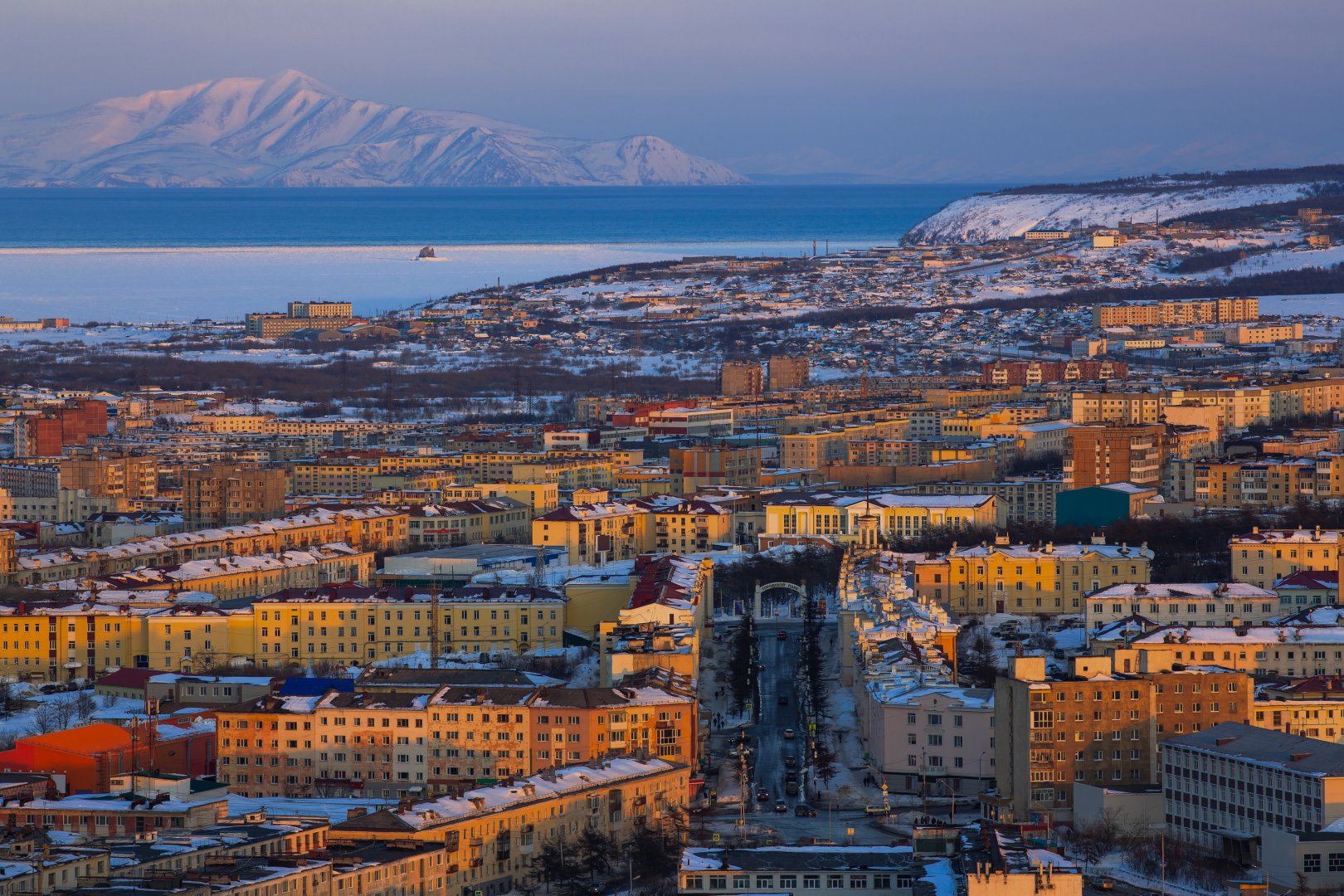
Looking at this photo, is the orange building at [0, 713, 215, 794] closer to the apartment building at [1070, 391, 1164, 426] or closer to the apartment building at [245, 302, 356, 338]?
the apartment building at [1070, 391, 1164, 426]

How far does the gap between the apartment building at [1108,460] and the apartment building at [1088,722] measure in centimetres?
2096

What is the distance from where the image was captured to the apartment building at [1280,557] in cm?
3612

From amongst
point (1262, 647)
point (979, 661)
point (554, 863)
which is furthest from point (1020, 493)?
point (554, 863)

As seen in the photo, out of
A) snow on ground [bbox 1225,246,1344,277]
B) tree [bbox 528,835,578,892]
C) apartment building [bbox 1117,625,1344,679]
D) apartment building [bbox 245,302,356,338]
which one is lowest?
tree [bbox 528,835,578,892]

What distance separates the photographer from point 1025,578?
118 feet

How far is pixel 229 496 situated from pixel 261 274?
8177cm

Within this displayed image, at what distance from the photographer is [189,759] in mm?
25984

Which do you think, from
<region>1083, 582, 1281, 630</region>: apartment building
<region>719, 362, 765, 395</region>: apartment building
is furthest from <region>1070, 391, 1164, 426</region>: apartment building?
<region>1083, 582, 1281, 630</region>: apartment building

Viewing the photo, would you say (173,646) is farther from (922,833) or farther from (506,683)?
(922,833)

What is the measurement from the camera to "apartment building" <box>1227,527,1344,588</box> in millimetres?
36125

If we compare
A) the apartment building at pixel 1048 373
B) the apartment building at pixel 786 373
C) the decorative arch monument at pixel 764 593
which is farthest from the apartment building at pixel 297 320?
the decorative arch monument at pixel 764 593

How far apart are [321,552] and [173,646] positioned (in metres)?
7.33

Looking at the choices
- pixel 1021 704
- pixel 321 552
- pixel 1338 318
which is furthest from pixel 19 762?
pixel 1338 318

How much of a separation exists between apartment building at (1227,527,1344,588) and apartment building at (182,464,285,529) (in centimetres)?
1617
